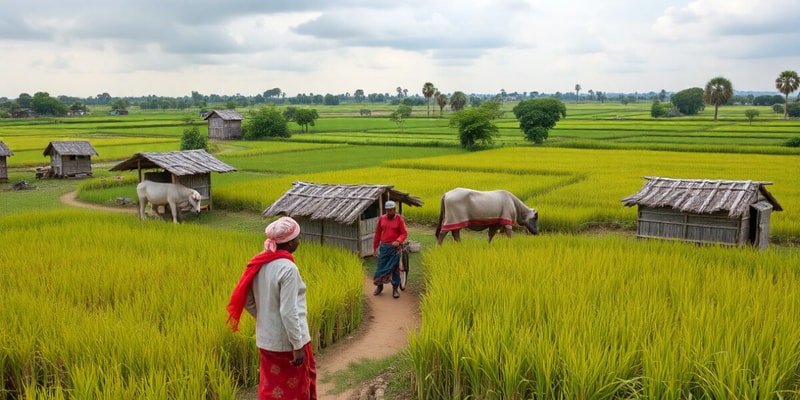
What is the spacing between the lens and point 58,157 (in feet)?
85.9

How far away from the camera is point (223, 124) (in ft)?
159

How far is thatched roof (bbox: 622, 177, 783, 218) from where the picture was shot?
11727 millimetres

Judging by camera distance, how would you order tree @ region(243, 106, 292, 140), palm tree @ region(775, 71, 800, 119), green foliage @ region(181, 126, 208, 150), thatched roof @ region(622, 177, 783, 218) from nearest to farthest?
thatched roof @ region(622, 177, 783, 218)
green foliage @ region(181, 126, 208, 150)
tree @ region(243, 106, 292, 140)
palm tree @ region(775, 71, 800, 119)

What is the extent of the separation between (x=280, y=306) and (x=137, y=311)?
9.81ft

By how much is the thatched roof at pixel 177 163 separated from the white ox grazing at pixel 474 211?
28.6 ft

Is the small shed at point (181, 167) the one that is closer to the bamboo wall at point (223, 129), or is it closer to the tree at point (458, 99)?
the bamboo wall at point (223, 129)

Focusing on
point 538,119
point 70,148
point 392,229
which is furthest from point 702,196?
point 538,119

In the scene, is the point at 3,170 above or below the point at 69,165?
below

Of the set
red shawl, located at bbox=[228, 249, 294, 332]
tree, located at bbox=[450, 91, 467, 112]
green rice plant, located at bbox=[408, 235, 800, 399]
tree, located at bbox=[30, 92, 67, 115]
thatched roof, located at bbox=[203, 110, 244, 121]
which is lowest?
green rice plant, located at bbox=[408, 235, 800, 399]

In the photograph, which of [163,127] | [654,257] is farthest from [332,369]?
[163,127]

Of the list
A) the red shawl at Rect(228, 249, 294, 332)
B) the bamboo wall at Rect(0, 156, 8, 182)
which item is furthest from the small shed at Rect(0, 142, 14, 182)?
the red shawl at Rect(228, 249, 294, 332)

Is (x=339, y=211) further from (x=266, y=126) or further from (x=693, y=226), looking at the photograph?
(x=266, y=126)

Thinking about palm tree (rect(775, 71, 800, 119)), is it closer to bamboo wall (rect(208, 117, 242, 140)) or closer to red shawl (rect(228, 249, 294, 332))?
bamboo wall (rect(208, 117, 242, 140))

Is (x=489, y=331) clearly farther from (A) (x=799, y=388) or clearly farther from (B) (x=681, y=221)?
(B) (x=681, y=221)
